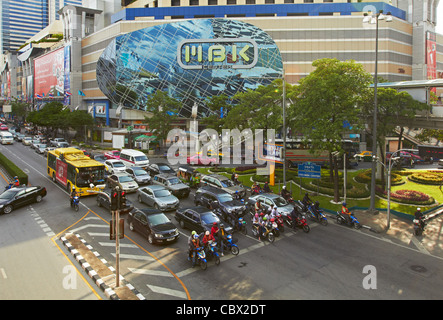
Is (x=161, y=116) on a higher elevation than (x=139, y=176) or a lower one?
higher

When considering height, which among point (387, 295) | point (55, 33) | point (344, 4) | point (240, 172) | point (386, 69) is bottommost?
point (387, 295)

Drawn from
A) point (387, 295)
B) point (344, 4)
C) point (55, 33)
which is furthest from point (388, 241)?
point (55, 33)

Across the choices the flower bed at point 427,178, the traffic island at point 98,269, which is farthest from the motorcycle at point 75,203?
the flower bed at point 427,178

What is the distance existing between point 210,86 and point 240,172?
36404mm

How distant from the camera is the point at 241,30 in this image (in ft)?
236

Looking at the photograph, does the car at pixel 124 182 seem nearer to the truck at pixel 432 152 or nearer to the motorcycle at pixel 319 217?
the motorcycle at pixel 319 217

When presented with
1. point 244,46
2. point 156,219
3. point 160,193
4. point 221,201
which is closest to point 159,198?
point 160,193

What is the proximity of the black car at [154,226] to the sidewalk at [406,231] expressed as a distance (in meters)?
13.3

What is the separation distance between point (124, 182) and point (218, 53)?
48221mm

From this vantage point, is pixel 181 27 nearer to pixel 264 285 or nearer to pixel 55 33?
pixel 264 285

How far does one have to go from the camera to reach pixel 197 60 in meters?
72.7

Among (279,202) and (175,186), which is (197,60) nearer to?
(175,186)

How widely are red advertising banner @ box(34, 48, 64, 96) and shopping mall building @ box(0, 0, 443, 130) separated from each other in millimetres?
28655

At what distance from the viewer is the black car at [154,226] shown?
1925 centimetres
